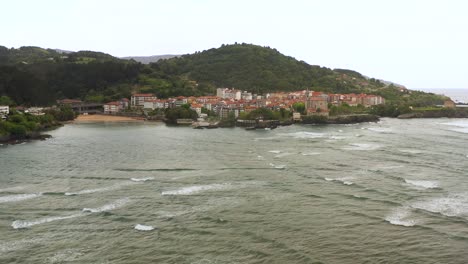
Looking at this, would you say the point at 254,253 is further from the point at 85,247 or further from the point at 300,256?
the point at 85,247

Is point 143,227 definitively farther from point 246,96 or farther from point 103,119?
point 246,96

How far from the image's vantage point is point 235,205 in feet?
72.5

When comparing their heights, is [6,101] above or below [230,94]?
below

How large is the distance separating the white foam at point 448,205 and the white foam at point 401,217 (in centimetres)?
81

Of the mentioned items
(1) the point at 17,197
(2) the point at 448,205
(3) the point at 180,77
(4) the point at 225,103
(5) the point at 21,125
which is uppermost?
(3) the point at 180,77

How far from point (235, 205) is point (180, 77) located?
308 feet

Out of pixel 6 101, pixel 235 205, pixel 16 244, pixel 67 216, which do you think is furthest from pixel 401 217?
pixel 6 101

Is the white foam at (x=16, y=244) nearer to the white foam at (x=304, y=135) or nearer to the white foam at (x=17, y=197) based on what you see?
the white foam at (x=17, y=197)

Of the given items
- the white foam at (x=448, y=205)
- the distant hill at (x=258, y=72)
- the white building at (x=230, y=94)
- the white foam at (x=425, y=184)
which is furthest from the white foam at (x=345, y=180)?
the distant hill at (x=258, y=72)

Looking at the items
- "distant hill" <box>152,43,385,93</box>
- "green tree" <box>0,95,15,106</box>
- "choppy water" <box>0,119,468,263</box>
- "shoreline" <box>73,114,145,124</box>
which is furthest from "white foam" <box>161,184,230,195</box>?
"distant hill" <box>152,43,385,93</box>

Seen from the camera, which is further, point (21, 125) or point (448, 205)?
point (21, 125)

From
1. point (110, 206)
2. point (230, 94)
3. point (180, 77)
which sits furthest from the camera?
point (180, 77)

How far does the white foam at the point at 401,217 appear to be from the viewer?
63.9ft

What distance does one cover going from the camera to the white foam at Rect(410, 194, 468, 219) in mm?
20578
